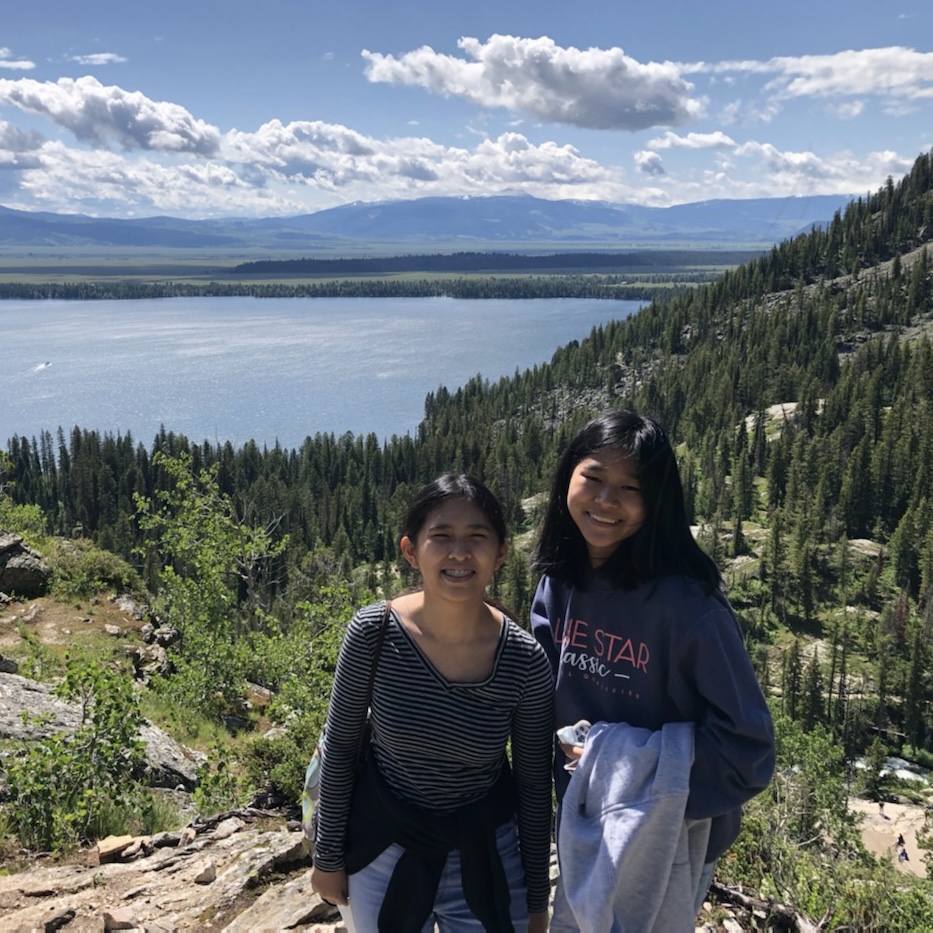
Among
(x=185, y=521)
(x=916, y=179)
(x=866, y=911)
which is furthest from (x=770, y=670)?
(x=916, y=179)

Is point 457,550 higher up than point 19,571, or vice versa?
point 457,550

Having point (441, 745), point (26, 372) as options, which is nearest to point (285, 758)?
point (441, 745)

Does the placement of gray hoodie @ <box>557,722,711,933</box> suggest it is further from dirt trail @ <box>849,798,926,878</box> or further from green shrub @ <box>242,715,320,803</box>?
dirt trail @ <box>849,798,926,878</box>

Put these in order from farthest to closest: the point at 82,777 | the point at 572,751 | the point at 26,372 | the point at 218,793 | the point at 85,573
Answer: the point at 26,372
the point at 85,573
the point at 218,793
the point at 82,777
the point at 572,751

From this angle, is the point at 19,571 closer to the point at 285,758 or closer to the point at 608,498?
the point at 285,758

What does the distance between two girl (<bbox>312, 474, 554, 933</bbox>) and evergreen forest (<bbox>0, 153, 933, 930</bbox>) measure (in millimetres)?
10645

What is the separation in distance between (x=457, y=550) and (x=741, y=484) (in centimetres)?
11229

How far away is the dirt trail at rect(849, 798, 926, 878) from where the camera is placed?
54.2 m

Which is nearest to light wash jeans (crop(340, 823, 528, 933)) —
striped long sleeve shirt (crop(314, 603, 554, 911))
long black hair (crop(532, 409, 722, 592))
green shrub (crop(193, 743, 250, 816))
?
striped long sleeve shirt (crop(314, 603, 554, 911))

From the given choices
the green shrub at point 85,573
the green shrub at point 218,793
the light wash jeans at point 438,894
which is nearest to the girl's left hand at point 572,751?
the light wash jeans at point 438,894

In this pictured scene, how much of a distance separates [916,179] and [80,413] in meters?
184

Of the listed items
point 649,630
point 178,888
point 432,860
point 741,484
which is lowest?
point 741,484

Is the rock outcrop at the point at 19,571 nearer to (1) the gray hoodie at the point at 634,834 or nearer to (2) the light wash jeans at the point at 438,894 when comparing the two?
(2) the light wash jeans at the point at 438,894

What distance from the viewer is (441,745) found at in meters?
3.90
